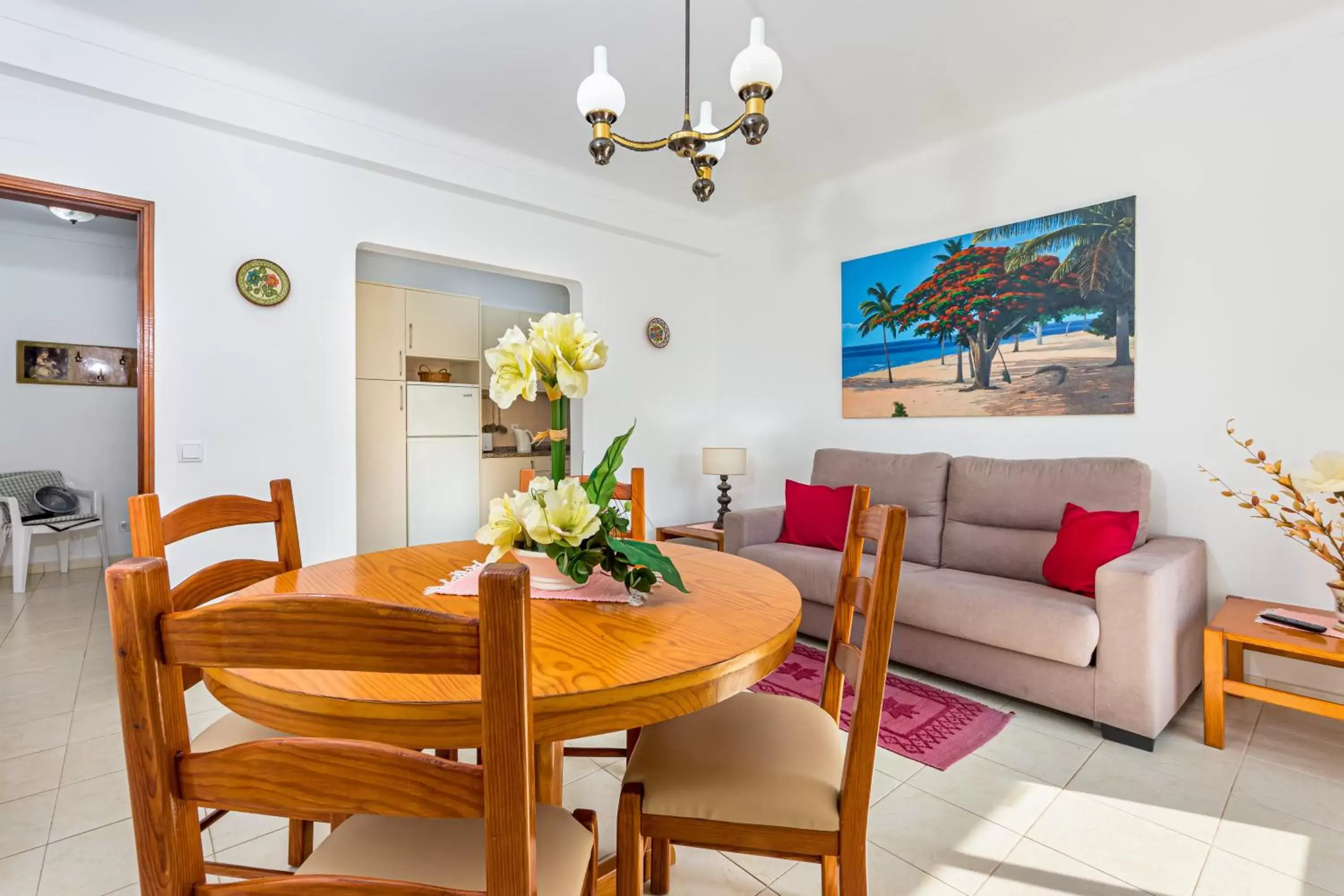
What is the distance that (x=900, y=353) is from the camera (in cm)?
379

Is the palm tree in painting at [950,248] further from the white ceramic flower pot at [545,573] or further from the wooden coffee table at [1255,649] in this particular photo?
the white ceramic flower pot at [545,573]

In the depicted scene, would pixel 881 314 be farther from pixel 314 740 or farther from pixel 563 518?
pixel 314 740

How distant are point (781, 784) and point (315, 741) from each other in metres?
0.81

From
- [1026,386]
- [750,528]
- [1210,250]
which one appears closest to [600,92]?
[750,528]

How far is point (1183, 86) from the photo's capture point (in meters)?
2.80

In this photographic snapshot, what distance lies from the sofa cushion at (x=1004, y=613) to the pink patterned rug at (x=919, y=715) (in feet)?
0.85

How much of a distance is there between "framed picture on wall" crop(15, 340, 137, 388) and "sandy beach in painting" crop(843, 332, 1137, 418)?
5987 millimetres

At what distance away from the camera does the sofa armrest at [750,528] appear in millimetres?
3543

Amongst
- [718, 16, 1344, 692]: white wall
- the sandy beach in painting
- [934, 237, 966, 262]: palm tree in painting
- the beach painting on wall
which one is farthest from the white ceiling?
the sandy beach in painting

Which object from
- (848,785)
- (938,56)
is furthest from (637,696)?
(938,56)

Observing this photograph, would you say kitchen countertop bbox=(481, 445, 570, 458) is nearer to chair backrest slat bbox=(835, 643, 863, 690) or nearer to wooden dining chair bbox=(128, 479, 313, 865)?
wooden dining chair bbox=(128, 479, 313, 865)

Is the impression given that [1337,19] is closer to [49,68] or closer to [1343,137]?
[1343,137]

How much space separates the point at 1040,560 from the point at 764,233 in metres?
2.90

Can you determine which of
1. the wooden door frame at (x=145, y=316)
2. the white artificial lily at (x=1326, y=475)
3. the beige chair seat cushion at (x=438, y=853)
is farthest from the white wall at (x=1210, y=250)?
the wooden door frame at (x=145, y=316)
